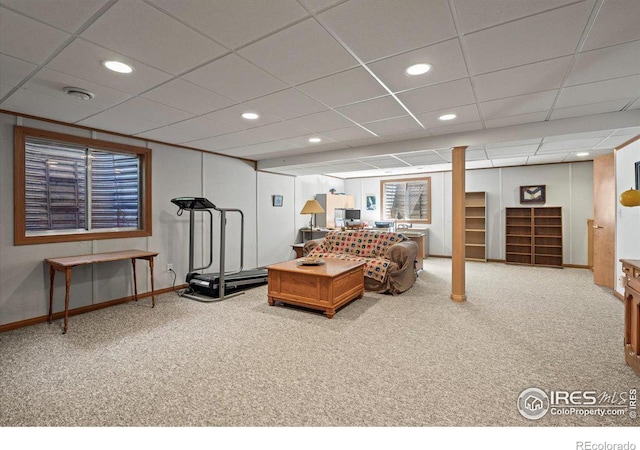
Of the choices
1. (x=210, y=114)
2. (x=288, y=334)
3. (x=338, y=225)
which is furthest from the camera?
(x=338, y=225)

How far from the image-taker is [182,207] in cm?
462

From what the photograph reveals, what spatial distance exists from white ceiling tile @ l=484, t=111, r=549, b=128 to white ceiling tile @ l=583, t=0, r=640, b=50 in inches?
60.8

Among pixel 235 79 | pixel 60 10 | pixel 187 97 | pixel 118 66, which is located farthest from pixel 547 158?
pixel 60 10

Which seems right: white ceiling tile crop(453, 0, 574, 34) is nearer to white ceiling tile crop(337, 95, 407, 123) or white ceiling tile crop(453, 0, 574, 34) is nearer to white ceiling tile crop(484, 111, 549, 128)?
white ceiling tile crop(337, 95, 407, 123)

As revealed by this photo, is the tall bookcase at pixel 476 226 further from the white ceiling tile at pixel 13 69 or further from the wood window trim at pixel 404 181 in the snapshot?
the white ceiling tile at pixel 13 69

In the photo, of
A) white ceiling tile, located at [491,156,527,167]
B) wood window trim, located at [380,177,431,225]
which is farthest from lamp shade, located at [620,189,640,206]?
wood window trim, located at [380,177,431,225]

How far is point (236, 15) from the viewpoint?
66.9 inches

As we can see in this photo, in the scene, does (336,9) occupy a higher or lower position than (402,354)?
higher

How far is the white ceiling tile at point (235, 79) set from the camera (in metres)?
2.29

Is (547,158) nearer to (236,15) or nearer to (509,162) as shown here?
(509,162)

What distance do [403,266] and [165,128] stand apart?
3810 millimetres

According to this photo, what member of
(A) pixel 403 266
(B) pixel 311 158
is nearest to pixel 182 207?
(B) pixel 311 158

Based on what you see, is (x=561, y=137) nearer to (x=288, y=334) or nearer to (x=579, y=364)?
(x=579, y=364)

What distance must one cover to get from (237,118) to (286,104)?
756mm
